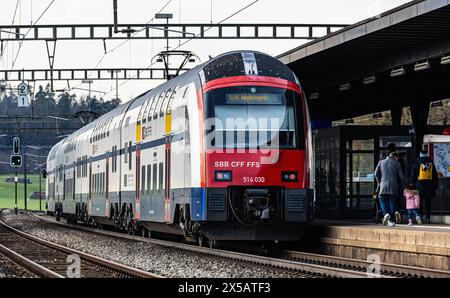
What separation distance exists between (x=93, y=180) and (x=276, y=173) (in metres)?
17.0

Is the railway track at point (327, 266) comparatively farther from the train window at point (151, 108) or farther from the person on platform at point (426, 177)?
the train window at point (151, 108)

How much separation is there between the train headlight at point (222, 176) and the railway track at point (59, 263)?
9.33 feet

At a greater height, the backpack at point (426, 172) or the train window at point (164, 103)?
the train window at point (164, 103)

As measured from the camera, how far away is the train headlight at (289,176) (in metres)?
21.6

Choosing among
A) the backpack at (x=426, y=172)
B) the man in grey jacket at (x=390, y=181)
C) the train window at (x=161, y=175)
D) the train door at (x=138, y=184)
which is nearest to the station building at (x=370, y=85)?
the backpack at (x=426, y=172)

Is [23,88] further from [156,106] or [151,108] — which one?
[156,106]

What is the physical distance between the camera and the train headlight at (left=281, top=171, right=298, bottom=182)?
21.6 metres

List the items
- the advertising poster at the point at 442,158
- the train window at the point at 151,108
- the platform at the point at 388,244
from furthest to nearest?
1. the advertising poster at the point at 442,158
2. the train window at the point at 151,108
3. the platform at the point at 388,244

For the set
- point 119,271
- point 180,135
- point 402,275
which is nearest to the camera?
point 402,275

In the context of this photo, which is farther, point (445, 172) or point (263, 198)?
point (445, 172)

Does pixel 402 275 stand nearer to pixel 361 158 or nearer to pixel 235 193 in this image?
pixel 235 193

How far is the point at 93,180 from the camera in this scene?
37688mm

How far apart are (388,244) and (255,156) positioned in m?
3.36

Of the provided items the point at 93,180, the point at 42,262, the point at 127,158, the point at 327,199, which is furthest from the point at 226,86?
the point at 93,180
